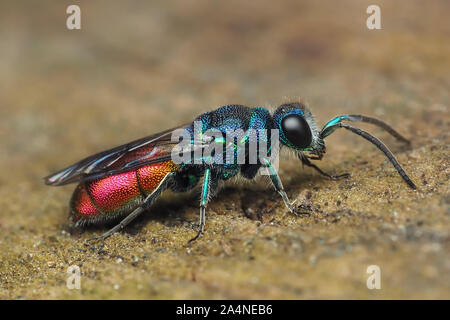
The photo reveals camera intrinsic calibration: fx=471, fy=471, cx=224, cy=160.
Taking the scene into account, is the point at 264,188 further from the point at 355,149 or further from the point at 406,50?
the point at 406,50

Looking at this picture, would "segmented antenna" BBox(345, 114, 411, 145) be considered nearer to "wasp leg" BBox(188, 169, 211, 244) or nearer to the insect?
the insect

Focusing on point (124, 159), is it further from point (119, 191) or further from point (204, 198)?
point (204, 198)

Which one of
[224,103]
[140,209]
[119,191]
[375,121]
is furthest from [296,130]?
[224,103]

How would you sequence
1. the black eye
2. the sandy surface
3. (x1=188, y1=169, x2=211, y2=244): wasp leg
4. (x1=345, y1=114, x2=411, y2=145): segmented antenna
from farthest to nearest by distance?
1. (x1=345, y1=114, x2=411, y2=145): segmented antenna
2. the black eye
3. (x1=188, y1=169, x2=211, y2=244): wasp leg
4. the sandy surface

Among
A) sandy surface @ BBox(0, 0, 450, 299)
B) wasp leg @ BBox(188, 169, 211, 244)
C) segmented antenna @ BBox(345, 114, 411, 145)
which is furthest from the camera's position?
segmented antenna @ BBox(345, 114, 411, 145)

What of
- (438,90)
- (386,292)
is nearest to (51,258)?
(386,292)

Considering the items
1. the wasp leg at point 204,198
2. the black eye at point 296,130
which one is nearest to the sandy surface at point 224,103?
the wasp leg at point 204,198

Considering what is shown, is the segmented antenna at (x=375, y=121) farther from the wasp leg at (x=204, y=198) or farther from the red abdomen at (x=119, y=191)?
the red abdomen at (x=119, y=191)

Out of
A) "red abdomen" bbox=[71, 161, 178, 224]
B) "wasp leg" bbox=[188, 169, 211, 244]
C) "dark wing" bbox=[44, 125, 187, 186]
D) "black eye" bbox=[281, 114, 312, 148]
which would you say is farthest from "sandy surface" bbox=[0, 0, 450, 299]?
"dark wing" bbox=[44, 125, 187, 186]
